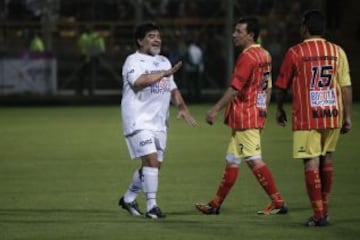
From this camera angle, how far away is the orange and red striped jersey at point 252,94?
10.4m

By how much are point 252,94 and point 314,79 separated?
3.27 feet

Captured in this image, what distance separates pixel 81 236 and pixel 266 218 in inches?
82.3

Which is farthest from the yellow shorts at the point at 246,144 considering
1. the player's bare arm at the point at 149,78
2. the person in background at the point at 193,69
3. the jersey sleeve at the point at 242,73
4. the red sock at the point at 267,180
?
the person in background at the point at 193,69

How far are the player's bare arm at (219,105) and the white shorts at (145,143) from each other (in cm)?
71

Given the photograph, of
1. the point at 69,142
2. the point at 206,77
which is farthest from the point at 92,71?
the point at 69,142

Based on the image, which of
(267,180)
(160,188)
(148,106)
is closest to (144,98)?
(148,106)

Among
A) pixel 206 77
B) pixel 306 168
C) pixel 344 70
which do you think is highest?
pixel 344 70

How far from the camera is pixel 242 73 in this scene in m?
10.3

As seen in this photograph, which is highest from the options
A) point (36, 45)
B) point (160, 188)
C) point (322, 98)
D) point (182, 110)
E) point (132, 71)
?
point (132, 71)

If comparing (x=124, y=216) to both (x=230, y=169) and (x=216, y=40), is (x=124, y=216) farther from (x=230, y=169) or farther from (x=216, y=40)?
(x=216, y=40)

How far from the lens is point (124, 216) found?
10.7 meters

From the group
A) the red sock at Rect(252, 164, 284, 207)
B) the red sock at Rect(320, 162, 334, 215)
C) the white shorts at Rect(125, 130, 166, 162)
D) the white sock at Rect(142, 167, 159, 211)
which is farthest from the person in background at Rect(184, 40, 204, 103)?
the red sock at Rect(320, 162, 334, 215)

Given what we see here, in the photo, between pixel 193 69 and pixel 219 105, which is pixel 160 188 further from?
pixel 193 69

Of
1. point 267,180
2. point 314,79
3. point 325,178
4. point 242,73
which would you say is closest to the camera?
point 314,79
